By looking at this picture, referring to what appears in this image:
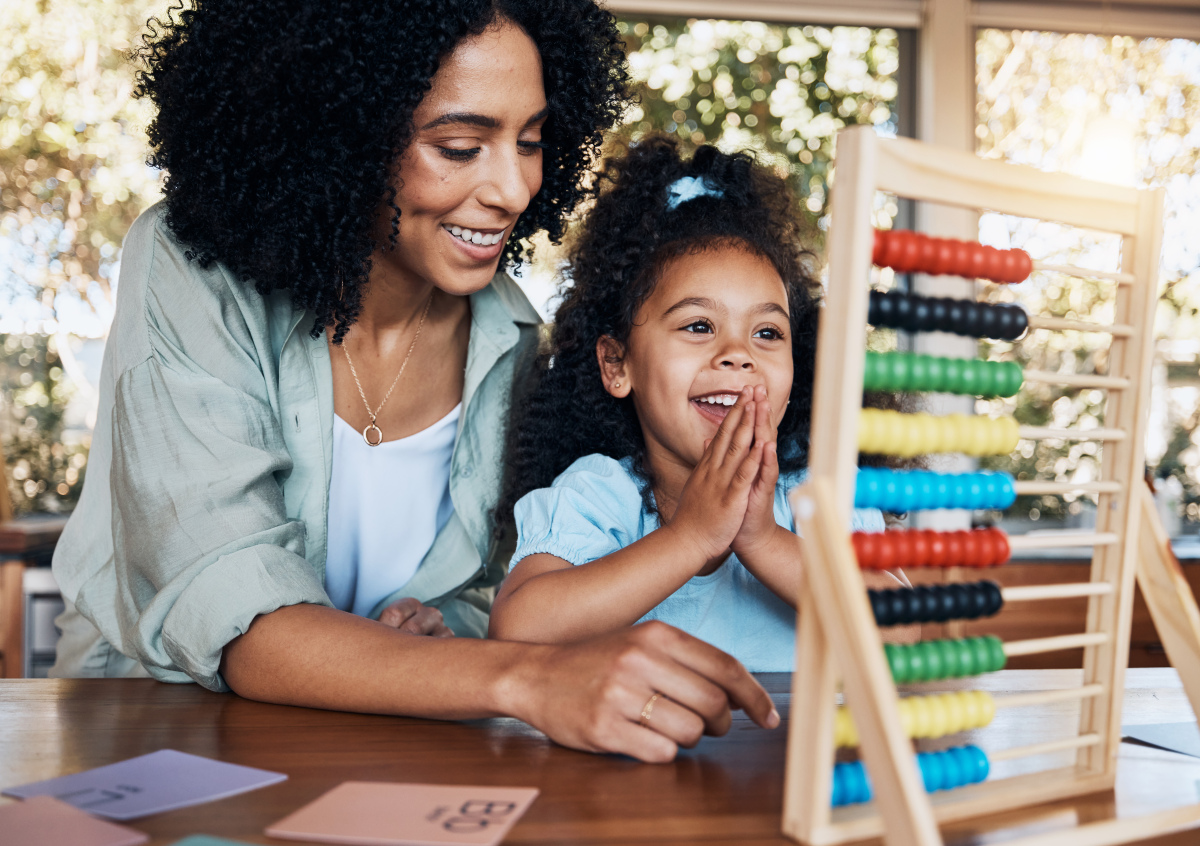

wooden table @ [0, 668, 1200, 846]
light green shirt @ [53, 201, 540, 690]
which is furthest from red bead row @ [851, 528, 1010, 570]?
light green shirt @ [53, 201, 540, 690]

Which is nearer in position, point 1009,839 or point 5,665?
point 1009,839

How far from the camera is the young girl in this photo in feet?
4.09

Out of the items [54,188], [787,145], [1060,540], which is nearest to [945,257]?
[1060,540]

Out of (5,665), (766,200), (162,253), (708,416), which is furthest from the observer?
(5,665)

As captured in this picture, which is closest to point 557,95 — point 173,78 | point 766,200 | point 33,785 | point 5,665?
point 766,200

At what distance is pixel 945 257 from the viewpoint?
2.55 feet

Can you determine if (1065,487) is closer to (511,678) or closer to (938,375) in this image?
(938,375)

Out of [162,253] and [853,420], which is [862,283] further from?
[162,253]

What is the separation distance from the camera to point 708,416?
5.06 ft

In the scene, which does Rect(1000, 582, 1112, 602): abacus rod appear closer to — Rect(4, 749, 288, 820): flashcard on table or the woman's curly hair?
Rect(4, 749, 288, 820): flashcard on table

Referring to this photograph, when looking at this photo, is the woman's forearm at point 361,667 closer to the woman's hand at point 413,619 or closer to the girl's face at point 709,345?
the woman's hand at point 413,619

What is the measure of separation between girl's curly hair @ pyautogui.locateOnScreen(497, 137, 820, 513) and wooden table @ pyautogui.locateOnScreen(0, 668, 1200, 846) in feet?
2.32

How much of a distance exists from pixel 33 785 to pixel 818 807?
65cm

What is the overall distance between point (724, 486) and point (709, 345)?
1.24 ft
